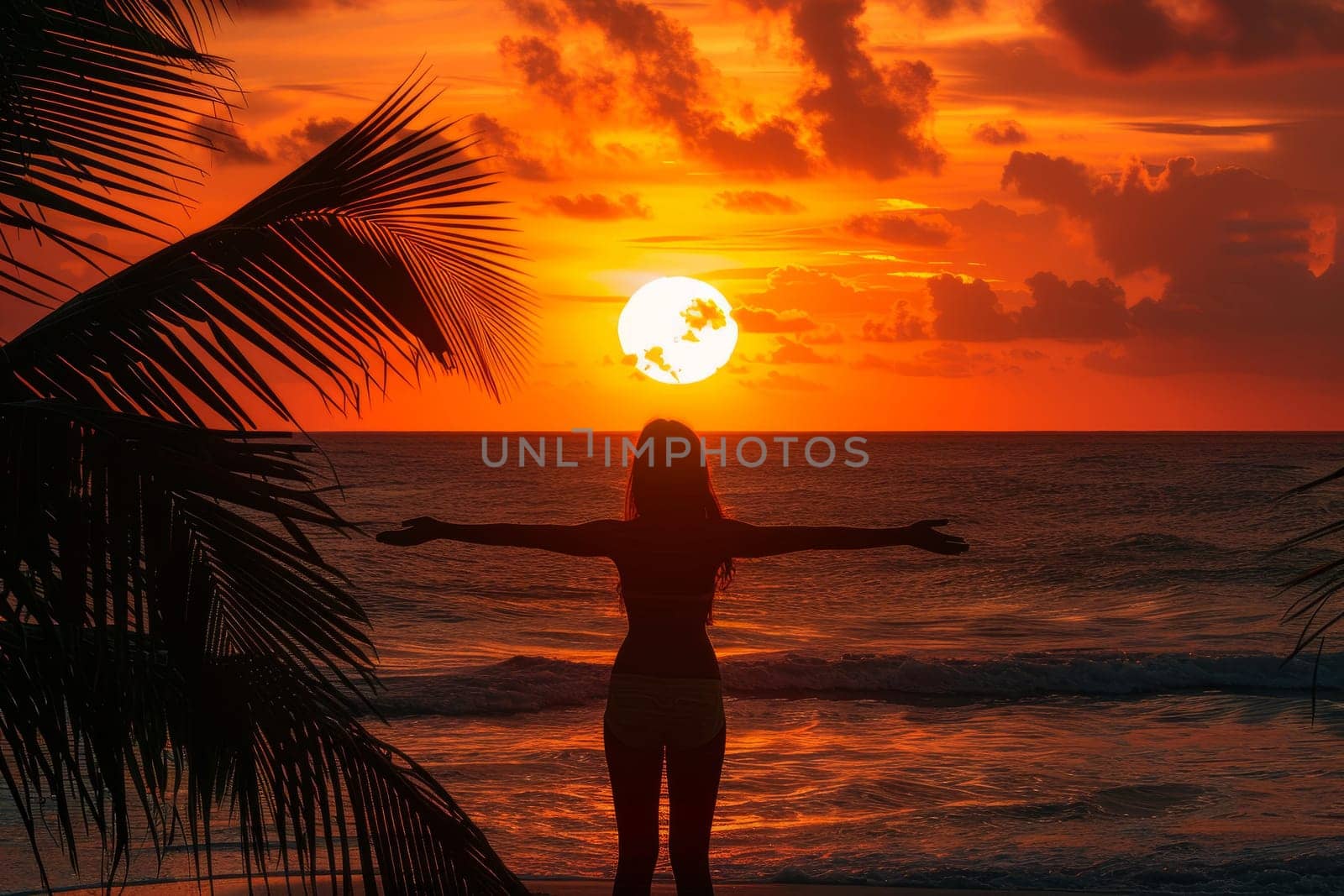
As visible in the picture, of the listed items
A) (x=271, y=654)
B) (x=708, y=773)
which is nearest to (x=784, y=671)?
(x=708, y=773)

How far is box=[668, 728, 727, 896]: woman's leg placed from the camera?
3.81m

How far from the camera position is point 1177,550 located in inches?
1401

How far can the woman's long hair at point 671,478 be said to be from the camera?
12.7 feet

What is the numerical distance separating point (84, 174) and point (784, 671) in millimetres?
15069

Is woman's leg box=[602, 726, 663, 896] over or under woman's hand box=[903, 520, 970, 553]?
under

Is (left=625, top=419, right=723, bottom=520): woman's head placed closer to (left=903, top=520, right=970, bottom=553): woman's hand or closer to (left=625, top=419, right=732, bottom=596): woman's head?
(left=625, top=419, right=732, bottom=596): woman's head

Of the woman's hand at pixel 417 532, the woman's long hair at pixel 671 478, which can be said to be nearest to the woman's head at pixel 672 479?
the woman's long hair at pixel 671 478

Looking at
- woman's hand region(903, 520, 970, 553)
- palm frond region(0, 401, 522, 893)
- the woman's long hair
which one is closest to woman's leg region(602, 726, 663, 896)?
the woman's long hair

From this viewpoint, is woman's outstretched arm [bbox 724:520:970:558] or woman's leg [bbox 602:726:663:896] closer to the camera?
woman's outstretched arm [bbox 724:520:970:558]

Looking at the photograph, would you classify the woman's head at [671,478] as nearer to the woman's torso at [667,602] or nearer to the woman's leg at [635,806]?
the woman's torso at [667,602]

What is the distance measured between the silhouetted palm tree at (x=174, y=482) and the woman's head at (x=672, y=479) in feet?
2.91

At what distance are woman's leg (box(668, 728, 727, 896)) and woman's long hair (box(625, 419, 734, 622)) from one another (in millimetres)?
453

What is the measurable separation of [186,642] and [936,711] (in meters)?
13.3

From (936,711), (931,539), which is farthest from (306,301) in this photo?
(936,711)
